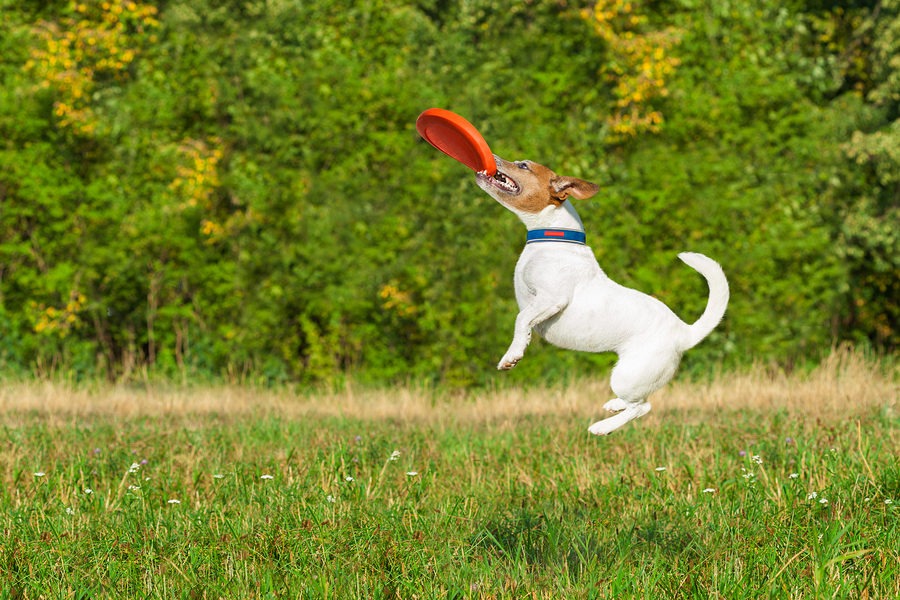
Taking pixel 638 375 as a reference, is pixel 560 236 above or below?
above

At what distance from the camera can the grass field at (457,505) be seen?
415cm

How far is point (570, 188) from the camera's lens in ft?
8.05

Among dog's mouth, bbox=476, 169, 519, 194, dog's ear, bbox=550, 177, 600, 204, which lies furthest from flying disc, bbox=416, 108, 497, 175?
dog's ear, bbox=550, 177, 600, 204

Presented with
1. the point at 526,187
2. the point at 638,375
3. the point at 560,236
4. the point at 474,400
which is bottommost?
the point at 474,400

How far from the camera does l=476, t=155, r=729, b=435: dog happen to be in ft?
7.86

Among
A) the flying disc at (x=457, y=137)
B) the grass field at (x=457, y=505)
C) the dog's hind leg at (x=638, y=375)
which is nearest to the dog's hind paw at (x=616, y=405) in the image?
the dog's hind leg at (x=638, y=375)

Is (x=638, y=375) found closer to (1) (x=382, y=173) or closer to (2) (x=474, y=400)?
(2) (x=474, y=400)

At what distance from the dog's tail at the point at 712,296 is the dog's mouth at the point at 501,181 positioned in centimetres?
45

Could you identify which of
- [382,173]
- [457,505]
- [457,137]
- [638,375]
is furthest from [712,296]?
[382,173]

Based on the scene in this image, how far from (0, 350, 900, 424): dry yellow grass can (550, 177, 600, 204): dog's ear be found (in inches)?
240

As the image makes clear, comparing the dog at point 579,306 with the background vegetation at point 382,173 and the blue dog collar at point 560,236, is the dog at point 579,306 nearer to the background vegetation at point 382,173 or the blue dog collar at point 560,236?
the blue dog collar at point 560,236

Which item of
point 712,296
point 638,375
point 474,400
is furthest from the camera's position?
point 474,400

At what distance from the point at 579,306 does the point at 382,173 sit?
366 inches

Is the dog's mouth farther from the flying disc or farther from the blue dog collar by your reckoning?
the blue dog collar
